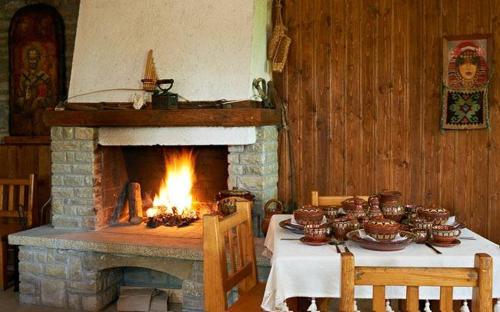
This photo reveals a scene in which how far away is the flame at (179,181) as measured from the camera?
4.57 m

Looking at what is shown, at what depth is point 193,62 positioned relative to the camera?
4062mm

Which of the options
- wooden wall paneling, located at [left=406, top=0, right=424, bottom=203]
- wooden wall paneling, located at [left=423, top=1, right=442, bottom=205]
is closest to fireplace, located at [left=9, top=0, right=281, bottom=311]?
wooden wall paneling, located at [left=406, top=0, right=424, bottom=203]

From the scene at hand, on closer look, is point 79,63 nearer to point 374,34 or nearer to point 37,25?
point 37,25

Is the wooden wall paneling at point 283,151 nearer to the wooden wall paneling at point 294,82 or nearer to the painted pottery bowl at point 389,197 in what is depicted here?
the wooden wall paneling at point 294,82

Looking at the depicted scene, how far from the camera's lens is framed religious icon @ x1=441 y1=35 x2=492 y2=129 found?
4.10 meters

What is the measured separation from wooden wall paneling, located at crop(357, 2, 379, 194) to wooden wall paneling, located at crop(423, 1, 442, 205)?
406 mm

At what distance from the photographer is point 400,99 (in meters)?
4.29

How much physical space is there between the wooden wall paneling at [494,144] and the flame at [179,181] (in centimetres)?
246

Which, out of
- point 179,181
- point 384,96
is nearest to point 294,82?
point 384,96

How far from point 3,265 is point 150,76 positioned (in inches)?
79.3

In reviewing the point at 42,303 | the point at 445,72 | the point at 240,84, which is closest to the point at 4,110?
the point at 42,303

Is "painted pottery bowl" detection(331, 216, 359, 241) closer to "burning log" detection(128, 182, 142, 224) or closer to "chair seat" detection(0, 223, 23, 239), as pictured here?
"burning log" detection(128, 182, 142, 224)

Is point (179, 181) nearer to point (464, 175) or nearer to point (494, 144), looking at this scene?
point (464, 175)

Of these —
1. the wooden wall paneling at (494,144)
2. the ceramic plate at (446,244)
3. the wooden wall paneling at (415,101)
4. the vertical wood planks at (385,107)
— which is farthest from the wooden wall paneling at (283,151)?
the ceramic plate at (446,244)
